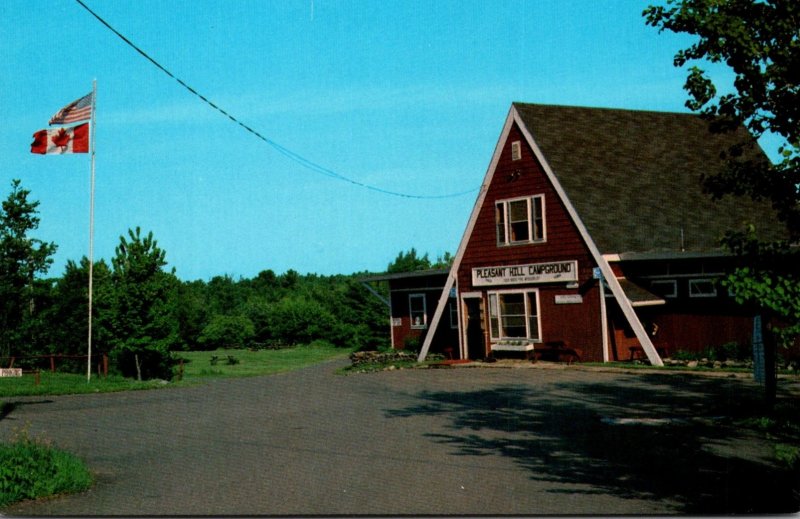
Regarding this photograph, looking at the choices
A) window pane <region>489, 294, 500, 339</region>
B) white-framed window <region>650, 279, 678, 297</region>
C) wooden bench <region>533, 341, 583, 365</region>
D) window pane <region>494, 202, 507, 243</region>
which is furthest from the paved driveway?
window pane <region>494, 202, 507, 243</region>

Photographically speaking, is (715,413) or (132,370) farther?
(132,370)

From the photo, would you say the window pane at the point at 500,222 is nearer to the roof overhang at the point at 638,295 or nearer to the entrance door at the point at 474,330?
the entrance door at the point at 474,330

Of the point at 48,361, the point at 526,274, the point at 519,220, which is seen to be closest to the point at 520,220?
the point at 519,220

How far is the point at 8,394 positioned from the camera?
25.2m

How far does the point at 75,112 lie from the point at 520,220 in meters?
15.2

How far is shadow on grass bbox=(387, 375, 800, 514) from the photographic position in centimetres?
917

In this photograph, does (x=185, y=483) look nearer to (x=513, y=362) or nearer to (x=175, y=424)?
(x=175, y=424)

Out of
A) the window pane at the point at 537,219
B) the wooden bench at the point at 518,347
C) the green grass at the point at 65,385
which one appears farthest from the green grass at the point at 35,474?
the window pane at the point at 537,219

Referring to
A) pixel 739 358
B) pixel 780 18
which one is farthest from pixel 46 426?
pixel 739 358

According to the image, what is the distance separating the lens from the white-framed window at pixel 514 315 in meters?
29.1

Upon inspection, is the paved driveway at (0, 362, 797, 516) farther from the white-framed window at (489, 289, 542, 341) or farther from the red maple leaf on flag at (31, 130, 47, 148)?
the red maple leaf on flag at (31, 130, 47, 148)

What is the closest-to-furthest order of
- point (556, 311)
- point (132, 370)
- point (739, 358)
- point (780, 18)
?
point (780, 18) → point (739, 358) → point (556, 311) → point (132, 370)

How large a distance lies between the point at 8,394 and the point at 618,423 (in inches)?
768

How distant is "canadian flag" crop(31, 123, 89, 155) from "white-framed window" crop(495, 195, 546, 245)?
14.5 metres
